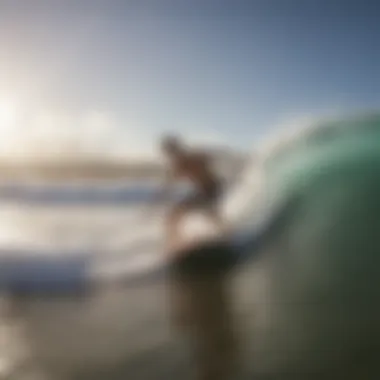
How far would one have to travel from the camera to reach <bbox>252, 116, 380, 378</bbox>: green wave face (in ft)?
4.05

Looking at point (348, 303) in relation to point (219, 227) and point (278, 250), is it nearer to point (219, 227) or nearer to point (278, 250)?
point (278, 250)

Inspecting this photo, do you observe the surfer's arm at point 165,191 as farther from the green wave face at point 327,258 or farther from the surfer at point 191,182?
the green wave face at point 327,258

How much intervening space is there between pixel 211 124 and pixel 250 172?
111mm

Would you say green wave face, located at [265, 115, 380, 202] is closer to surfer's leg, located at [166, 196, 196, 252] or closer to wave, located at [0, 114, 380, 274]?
wave, located at [0, 114, 380, 274]

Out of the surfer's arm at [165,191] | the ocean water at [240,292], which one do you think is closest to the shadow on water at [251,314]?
the ocean water at [240,292]

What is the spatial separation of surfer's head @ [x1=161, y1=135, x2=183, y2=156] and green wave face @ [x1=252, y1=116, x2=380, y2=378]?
16cm

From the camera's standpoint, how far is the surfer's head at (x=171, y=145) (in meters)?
1.30

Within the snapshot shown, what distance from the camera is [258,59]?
133 centimetres

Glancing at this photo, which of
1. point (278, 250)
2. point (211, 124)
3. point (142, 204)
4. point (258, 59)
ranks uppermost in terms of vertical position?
point (258, 59)

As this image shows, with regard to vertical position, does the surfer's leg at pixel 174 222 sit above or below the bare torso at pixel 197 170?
below

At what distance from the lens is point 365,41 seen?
1333mm

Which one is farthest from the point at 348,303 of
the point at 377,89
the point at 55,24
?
the point at 55,24

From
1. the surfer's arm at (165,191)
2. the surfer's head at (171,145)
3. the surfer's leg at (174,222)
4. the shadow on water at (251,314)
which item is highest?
the surfer's head at (171,145)

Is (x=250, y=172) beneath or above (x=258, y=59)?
beneath
